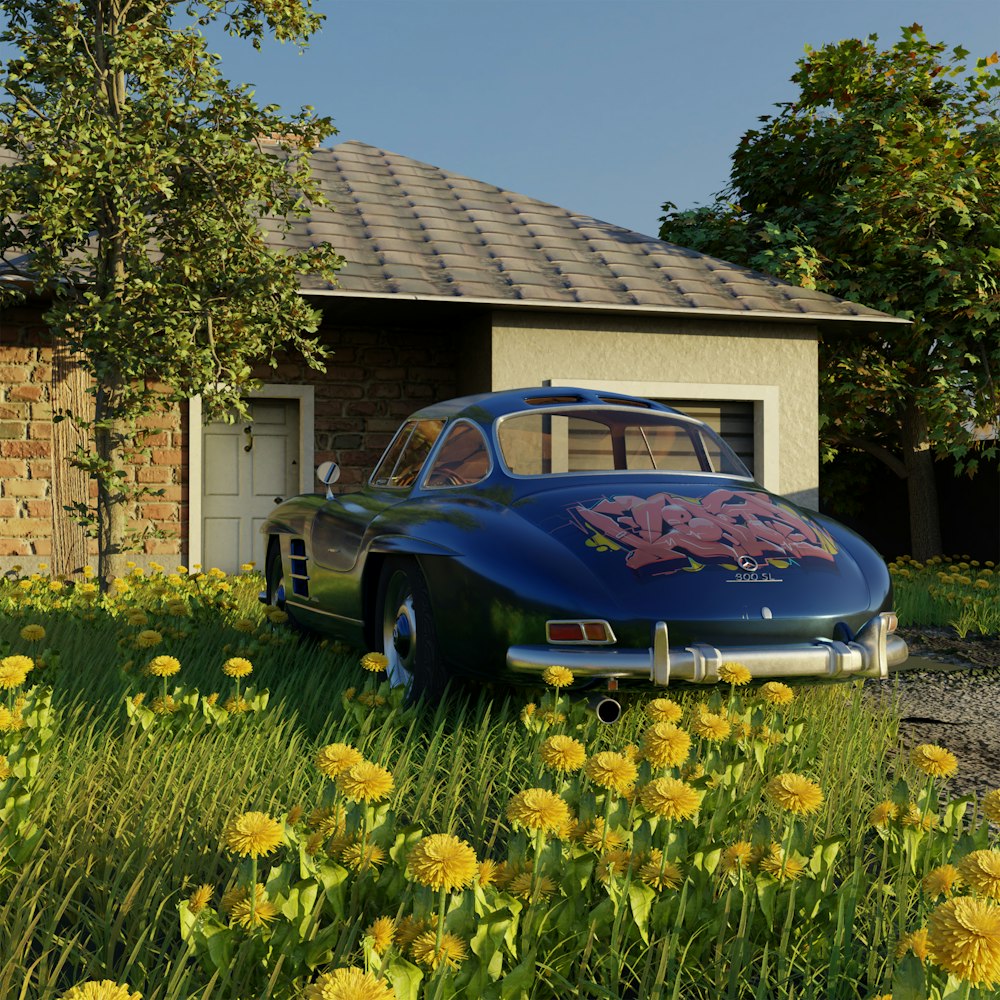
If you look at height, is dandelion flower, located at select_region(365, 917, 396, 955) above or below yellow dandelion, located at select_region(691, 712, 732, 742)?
below

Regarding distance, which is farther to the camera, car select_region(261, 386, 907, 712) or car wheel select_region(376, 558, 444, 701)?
car wheel select_region(376, 558, 444, 701)

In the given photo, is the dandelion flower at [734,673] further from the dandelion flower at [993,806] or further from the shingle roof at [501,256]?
the shingle roof at [501,256]

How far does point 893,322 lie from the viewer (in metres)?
12.0

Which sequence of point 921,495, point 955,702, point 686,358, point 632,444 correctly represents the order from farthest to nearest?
point 921,495, point 686,358, point 632,444, point 955,702

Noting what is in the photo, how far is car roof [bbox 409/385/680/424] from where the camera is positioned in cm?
500

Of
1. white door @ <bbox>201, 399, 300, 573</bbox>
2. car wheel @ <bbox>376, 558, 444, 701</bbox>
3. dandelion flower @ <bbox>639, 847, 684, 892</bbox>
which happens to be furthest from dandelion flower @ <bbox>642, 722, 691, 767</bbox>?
white door @ <bbox>201, 399, 300, 573</bbox>

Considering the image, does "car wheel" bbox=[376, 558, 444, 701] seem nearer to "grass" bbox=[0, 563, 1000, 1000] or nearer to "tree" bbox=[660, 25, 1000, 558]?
"grass" bbox=[0, 563, 1000, 1000]

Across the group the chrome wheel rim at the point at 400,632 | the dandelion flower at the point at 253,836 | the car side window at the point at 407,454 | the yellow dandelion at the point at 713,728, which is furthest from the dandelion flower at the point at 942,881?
the car side window at the point at 407,454

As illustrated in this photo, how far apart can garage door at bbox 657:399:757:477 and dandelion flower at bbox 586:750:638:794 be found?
997 centimetres

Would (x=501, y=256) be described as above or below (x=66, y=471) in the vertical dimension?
above

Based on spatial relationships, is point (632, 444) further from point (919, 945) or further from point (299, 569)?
point (919, 945)

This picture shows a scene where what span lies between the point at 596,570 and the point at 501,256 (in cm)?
855

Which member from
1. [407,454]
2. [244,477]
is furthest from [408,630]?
[244,477]

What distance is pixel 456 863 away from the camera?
172 centimetres
